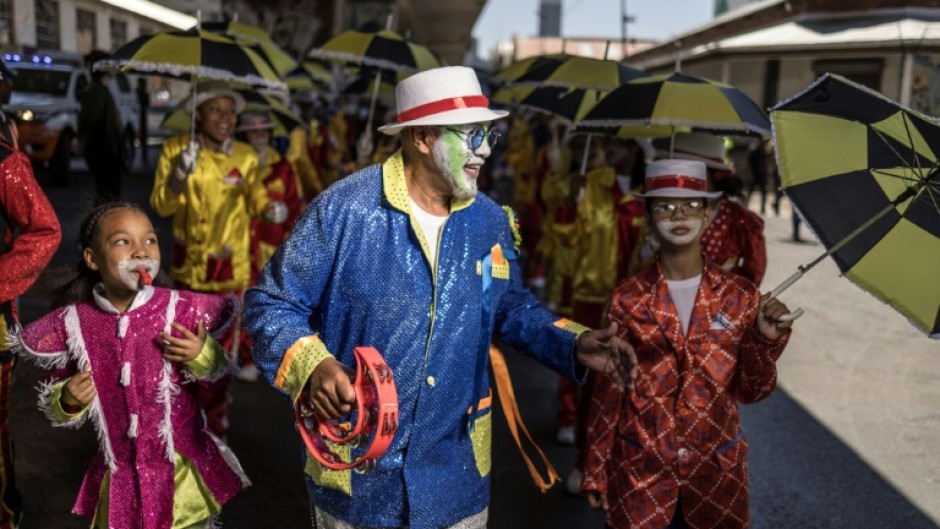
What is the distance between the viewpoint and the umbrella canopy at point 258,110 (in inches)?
331

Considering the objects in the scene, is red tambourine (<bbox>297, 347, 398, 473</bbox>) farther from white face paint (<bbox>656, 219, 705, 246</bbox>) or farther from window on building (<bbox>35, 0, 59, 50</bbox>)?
window on building (<bbox>35, 0, 59, 50</bbox>)

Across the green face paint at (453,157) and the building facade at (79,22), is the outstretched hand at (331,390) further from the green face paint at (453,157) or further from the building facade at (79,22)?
the building facade at (79,22)

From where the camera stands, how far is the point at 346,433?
2613 millimetres

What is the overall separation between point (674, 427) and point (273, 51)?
20.2 ft

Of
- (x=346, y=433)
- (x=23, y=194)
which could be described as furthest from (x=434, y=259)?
(x=23, y=194)

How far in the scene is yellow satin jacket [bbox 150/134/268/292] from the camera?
6188 mm

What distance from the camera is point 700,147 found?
5594 millimetres

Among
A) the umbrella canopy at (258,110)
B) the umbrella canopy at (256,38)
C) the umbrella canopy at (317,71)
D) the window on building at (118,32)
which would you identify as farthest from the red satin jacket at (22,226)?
the window on building at (118,32)

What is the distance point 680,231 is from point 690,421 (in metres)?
0.73

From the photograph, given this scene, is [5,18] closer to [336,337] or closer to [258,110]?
[258,110]

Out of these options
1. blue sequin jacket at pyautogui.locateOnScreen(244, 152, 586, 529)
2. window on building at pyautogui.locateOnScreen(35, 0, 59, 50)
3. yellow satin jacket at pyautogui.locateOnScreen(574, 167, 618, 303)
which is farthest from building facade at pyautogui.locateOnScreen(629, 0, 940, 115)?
blue sequin jacket at pyautogui.locateOnScreen(244, 152, 586, 529)

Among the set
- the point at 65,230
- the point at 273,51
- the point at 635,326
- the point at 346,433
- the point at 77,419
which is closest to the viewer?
the point at 346,433

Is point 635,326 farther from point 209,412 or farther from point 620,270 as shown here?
point 209,412

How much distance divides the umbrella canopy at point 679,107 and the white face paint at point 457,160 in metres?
2.33
